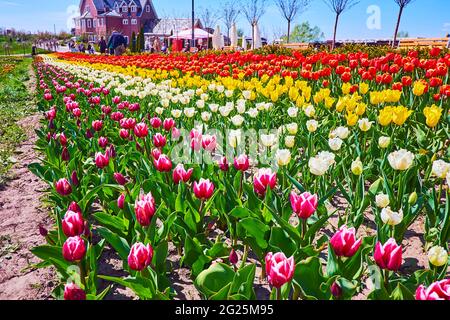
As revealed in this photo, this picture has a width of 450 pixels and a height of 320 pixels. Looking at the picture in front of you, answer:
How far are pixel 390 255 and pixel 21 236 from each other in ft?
8.40

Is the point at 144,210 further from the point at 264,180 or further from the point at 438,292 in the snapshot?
the point at 438,292

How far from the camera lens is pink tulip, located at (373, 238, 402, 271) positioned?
1499 mm

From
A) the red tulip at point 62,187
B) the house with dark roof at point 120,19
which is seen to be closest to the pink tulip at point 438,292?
the red tulip at point 62,187

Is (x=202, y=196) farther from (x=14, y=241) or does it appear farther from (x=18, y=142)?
(x=18, y=142)

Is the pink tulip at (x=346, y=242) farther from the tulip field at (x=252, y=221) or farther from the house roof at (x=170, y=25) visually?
the house roof at (x=170, y=25)

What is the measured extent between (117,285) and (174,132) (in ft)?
4.77

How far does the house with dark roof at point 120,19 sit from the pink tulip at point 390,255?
6331 cm

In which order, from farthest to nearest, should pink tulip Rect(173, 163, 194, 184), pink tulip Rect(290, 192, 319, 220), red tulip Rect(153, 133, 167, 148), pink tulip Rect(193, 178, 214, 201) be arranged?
1. red tulip Rect(153, 133, 167, 148)
2. pink tulip Rect(173, 163, 194, 184)
3. pink tulip Rect(193, 178, 214, 201)
4. pink tulip Rect(290, 192, 319, 220)

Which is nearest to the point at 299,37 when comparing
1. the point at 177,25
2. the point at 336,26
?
the point at 177,25

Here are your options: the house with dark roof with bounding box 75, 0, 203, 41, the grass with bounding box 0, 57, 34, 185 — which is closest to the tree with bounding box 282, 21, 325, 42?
the house with dark roof with bounding box 75, 0, 203, 41

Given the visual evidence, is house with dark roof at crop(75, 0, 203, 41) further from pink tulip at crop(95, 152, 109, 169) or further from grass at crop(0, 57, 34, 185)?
pink tulip at crop(95, 152, 109, 169)

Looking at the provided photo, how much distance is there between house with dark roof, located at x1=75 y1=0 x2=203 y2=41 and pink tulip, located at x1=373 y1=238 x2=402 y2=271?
63.3 metres

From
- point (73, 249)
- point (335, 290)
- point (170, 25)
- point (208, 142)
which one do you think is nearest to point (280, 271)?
point (335, 290)

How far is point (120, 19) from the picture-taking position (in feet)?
220
